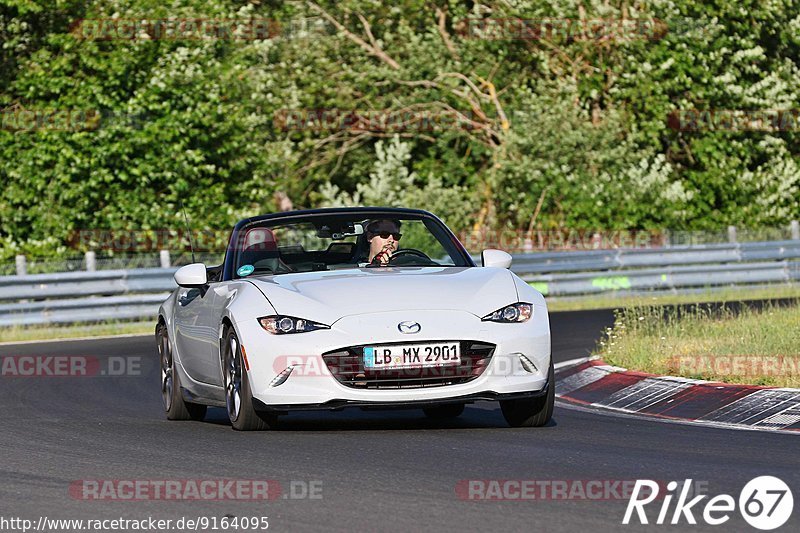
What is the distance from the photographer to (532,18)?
124 ft

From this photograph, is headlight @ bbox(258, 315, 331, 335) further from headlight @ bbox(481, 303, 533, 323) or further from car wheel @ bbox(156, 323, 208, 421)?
car wheel @ bbox(156, 323, 208, 421)

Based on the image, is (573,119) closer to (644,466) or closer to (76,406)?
(76,406)

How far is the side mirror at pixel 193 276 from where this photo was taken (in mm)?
11117

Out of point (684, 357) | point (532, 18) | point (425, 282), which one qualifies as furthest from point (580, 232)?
point (425, 282)

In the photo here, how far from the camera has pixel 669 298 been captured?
28578 millimetres

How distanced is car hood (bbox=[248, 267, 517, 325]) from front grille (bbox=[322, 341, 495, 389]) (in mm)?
217

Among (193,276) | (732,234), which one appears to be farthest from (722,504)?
(732,234)

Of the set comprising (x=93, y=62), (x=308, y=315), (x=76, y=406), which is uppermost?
(x=93, y=62)

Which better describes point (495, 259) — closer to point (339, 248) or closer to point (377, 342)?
point (339, 248)

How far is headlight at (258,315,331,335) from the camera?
9.74m

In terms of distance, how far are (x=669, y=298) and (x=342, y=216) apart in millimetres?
17718

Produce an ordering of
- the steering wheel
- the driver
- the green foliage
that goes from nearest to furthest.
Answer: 1. the steering wheel
2. the driver
3. the green foliage

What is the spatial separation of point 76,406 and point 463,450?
5001 mm

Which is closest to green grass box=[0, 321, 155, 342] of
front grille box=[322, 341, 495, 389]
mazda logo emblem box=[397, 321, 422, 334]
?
front grille box=[322, 341, 495, 389]
